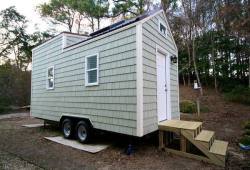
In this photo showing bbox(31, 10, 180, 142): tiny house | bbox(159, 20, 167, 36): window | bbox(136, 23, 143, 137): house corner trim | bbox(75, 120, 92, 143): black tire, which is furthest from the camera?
bbox(159, 20, 167, 36): window

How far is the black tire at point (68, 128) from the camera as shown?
6086 mm

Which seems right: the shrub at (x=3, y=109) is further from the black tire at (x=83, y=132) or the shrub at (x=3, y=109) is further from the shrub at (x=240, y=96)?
the shrub at (x=240, y=96)

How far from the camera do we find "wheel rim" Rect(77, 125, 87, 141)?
5596 mm

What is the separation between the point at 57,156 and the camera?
15.1 feet

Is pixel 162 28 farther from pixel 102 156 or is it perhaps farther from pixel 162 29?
pixel 102 156

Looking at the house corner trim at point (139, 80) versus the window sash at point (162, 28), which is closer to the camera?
the house corner trim at point (139, 80)

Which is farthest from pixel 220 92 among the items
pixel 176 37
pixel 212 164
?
pixel 212 164

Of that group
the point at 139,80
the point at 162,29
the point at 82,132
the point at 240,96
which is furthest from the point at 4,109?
the point at 240,96

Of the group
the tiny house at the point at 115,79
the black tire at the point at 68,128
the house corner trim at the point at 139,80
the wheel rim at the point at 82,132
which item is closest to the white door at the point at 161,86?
the tiny house at the point at 115,79

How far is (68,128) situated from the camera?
6.29 meters

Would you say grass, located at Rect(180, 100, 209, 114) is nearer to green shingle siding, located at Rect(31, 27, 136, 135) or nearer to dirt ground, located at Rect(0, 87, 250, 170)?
dirt ground, located at Rect(0, 87, 250, 170)

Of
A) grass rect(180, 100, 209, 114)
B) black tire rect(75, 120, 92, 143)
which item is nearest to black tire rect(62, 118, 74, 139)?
black tire rect(75, 120, 92, 143)

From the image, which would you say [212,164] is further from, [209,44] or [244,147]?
[209,44]

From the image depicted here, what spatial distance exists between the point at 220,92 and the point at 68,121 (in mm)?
11951
